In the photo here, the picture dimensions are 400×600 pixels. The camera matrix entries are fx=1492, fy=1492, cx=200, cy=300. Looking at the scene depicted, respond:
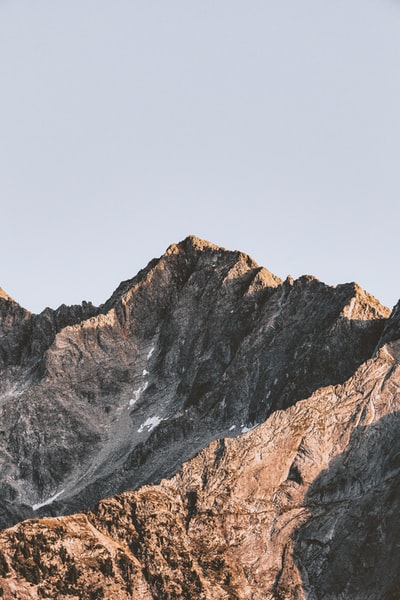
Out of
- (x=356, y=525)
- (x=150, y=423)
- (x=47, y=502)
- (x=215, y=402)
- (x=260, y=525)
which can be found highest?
(x=215, y=402)

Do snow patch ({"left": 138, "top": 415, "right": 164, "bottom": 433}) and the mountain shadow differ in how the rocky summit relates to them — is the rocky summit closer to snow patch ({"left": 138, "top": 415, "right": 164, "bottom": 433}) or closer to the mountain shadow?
the mountain shadow

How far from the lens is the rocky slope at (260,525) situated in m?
121

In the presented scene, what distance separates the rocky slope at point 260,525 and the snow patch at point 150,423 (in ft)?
170

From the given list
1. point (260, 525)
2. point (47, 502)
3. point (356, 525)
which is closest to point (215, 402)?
point (47, 502)

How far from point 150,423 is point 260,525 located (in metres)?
64.2

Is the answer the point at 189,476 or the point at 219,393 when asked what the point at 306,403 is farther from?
the point at 219,393

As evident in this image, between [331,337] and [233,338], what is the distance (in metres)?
30.1

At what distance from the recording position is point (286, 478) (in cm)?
13500

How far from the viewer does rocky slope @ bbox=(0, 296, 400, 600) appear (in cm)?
12081

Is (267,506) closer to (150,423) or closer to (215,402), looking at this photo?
(215,402)

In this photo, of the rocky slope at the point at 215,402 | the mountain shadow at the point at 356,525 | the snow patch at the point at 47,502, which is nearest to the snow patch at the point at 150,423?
the rocky slope at the point at 215,402

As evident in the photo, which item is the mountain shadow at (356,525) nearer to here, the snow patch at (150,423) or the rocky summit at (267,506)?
the rocky summit at (267,506)

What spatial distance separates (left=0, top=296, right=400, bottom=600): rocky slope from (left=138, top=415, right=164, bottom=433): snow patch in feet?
170

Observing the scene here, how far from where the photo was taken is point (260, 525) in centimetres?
13062
